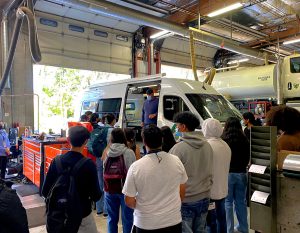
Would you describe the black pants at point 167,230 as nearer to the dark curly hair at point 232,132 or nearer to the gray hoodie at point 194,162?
the gray hoodie at point 194,162

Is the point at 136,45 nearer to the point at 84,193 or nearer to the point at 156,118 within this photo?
the point at 156,118

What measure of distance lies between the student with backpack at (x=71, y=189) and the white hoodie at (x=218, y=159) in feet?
4.19

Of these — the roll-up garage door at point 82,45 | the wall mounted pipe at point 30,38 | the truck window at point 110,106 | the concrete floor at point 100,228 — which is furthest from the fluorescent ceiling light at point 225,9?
the concrete floor at point 100,228

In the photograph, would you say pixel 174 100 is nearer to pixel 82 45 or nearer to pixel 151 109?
pixel 151 109

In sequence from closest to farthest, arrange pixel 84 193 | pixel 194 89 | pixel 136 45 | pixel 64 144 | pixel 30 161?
pixel 84 193 < pixel 64 144 < pixel 30 161 < pixel 194 89 < pixel 136 45

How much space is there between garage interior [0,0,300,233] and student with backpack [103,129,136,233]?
412cm

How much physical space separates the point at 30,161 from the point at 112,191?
336 cm

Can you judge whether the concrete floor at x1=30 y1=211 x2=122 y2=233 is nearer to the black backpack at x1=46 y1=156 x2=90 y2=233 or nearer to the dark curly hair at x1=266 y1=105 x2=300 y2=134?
the black backpack at x1=46 y1=156 x2=90 y2=233

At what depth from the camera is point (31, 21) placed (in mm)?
3375

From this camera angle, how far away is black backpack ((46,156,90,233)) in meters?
2.08

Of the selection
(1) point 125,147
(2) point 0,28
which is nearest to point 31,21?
(1) point 125,147

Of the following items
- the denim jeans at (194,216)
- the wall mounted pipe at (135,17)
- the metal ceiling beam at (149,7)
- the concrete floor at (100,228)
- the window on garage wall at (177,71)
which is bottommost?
the concrete floor at (100,228)

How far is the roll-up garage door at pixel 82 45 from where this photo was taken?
9148 millimetres

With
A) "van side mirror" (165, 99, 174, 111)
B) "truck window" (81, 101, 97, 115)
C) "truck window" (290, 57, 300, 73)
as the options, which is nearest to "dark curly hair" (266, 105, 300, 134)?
"van side mirror" (165, 99, 174, 111)
